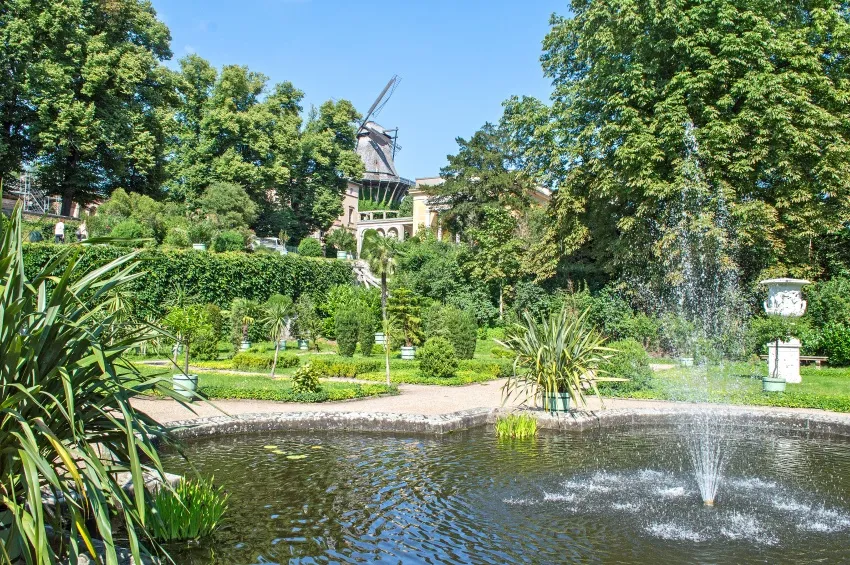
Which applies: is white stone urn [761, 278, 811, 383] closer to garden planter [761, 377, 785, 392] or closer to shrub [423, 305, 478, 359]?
garden planter [761, 377, 785, 392]

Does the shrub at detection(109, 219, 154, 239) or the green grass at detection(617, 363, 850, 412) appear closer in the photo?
the green grass at detection(617, 363, 850, 412)

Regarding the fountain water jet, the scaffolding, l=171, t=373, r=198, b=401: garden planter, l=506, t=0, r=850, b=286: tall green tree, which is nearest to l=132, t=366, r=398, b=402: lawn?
l=171, t=373, r=198, b=401: garden planter

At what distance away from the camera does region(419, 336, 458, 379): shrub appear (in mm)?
15094

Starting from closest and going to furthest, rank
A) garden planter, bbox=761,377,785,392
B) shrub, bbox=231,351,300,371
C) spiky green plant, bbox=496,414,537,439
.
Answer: spiky green plant, bbox=496,414,537,439 < garden planter, bbox=761,377,785,392 < shrub, bbox=231,351,300,371

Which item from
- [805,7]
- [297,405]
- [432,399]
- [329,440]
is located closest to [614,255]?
[805,7]

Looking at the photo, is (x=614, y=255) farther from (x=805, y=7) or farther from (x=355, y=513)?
(x=355, y=513)

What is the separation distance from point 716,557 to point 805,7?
70.2ft

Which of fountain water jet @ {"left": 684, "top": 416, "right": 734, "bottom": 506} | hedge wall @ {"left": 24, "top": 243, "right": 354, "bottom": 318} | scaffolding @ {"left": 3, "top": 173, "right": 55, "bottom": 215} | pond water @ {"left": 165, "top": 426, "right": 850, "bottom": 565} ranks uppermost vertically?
scaffolding @ {"left": 3, "top": 173, "right": 55, "bottom": 215}

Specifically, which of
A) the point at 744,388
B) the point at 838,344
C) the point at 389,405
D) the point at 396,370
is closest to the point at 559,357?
the point at 389,405

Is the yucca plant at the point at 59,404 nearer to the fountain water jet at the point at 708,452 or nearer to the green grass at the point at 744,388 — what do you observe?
the fountain water jet at the point at 708,452

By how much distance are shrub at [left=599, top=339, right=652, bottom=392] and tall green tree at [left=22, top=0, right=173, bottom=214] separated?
23.4 metres

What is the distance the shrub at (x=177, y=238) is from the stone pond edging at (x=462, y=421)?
19.1 m

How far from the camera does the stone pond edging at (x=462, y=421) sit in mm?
8742

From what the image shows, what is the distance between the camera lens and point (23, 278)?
3.13 metres
